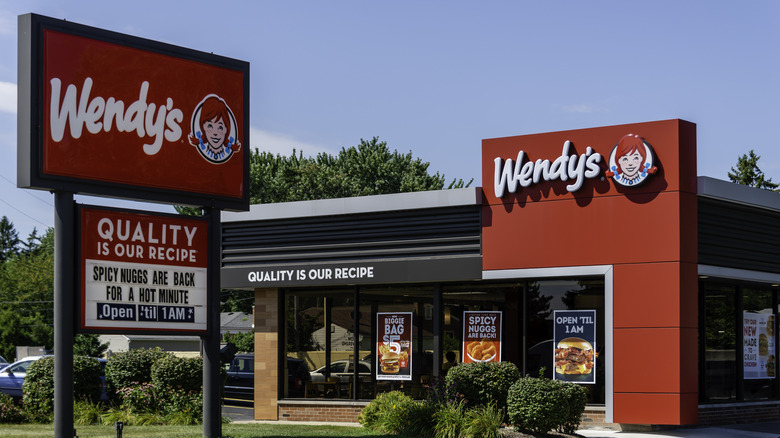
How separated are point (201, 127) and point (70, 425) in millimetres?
5172

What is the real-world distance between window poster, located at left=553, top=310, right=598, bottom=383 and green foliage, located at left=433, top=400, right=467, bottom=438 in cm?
388

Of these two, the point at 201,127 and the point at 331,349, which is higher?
the point at 201,127

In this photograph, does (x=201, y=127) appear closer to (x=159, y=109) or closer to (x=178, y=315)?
(x=159, y=109)

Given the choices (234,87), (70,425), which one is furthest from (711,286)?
(70,425)

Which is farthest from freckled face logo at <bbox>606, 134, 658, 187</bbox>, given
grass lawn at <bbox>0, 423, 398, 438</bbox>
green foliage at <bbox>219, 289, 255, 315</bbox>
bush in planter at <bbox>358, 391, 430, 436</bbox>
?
green foliage at <bbox>219, 289, 255, 315</bbox>

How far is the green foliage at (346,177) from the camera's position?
58812mm

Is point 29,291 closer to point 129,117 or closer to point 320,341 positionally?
point 320,341

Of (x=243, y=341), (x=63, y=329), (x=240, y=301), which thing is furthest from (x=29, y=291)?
(x=63, y=329)

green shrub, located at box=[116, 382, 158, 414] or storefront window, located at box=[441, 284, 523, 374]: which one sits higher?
storefront window, located at box=[441, 284, 523, 374]

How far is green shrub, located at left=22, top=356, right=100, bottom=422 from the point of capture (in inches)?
890

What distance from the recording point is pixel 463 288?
2336cm

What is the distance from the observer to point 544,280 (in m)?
22.3

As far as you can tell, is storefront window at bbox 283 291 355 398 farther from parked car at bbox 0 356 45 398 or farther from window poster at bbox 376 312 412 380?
parked car at bbox 0 356 45 398

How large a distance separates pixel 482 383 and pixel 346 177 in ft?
131
